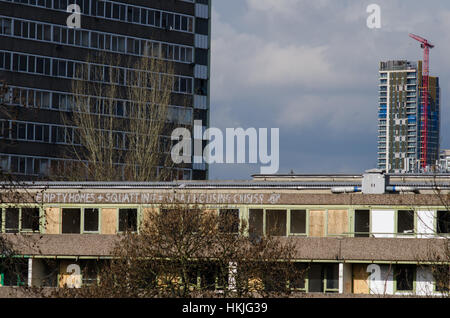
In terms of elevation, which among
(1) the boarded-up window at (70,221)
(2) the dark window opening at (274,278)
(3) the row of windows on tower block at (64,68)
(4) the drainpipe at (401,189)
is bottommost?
(2) the dark window opening at (274,278)

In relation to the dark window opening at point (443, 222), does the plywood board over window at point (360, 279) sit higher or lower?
lower

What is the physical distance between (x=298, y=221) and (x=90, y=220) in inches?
445

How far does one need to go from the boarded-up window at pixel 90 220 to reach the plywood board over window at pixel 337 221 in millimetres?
12637

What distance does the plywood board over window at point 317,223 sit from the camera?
52.9m

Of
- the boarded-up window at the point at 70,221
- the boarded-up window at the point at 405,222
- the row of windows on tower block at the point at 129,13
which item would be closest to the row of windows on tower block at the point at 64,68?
the row of windows on tower block at the point at 129,13

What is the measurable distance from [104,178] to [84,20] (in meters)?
36.0

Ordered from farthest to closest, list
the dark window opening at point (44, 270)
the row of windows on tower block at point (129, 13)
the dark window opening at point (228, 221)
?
the row of windows on tower block at point (129, 13) → the dark window opening at point (44, 270) → the dark window opening at point (228, 221)

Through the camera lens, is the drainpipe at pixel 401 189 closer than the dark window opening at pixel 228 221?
No

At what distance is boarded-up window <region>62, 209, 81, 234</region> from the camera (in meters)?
56.2

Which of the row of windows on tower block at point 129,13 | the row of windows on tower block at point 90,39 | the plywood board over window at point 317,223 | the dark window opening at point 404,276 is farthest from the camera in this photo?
the row of windows on tower block at point 129,13

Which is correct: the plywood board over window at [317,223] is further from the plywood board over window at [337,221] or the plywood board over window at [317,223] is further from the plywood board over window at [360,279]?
the plywood board over window at [360,279]

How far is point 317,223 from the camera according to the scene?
5306cm

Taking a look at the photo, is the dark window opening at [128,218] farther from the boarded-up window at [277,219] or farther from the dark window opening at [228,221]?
the boarded-up window at [277,219]
